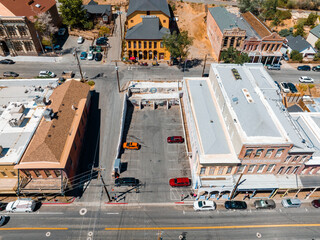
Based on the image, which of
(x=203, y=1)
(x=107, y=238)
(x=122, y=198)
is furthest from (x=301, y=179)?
(x=203, y=1)

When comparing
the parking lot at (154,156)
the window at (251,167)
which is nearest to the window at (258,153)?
the window at (251,167)

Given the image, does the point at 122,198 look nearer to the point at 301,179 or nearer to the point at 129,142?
the point at 129,142

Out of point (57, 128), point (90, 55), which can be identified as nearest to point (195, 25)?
point (90, 55)

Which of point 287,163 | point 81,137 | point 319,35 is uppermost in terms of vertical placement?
point 319,35

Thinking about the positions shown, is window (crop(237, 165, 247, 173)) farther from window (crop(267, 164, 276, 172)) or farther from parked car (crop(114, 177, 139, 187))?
parked car (crop(114, 177, 139, 187))

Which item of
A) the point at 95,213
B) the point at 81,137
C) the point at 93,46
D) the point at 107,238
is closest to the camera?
the point at 107,238

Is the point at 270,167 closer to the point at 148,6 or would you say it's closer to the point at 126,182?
the point at 126,182

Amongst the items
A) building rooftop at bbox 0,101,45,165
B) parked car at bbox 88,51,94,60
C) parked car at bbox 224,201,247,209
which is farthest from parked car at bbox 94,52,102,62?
parked car at bbox 224,201,247,209
